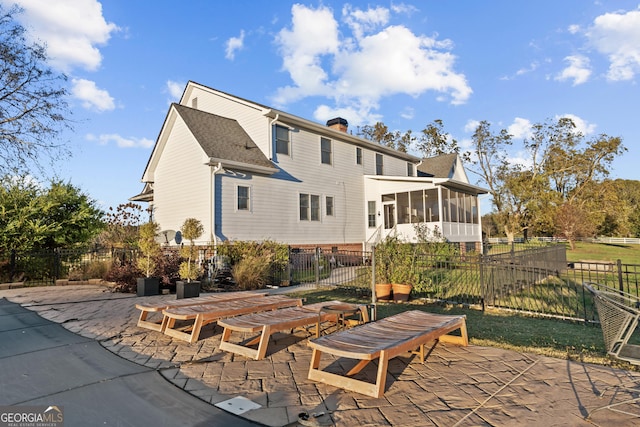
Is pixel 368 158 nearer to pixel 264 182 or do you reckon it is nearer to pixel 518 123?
pixel 264 182

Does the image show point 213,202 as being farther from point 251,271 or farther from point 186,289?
point 186,289

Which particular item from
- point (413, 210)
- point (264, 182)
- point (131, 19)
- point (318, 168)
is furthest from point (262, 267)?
point (413, 210)

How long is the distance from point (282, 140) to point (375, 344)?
1467 cm

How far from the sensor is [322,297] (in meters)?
9.44

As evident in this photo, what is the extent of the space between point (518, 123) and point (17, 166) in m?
42.7

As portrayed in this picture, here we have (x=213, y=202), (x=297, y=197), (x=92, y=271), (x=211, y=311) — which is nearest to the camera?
(x=211, y=311)

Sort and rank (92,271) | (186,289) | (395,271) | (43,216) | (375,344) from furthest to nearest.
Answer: (43,216), (92,271), (395,271), (186,289), (375,344)

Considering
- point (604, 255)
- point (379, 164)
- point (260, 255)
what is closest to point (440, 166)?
point (379, 164)

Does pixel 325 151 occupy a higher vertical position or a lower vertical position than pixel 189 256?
higher

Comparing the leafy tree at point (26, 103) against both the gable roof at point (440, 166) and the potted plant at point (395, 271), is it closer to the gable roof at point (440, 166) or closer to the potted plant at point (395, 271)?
the potted plant at point (395, 271)

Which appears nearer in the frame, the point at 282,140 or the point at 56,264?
the point at 56,264

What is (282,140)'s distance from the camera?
1717 cm

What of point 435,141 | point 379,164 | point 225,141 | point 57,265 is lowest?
point 57,265

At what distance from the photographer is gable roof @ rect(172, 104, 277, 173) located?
47.9ft
